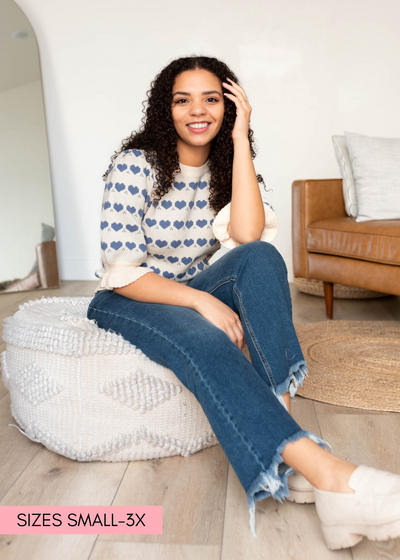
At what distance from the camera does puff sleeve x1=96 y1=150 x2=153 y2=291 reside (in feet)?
4.18

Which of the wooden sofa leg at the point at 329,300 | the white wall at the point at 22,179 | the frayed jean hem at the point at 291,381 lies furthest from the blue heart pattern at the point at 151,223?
the white wall at the point at 22,179

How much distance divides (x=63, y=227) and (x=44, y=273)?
39 cm

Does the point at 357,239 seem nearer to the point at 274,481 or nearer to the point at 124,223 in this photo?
the point at 124,223

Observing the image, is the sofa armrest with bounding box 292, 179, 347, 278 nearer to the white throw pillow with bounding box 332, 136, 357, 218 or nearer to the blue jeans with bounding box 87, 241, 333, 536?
the white throw pillow with bounding box 332, 136, 357, 218

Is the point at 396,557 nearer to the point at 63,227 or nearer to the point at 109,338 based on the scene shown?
the point at 109,338

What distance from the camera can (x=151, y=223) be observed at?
1376mm

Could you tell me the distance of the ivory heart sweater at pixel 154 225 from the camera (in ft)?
4.20

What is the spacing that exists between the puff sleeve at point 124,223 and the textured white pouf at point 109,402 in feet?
0.51

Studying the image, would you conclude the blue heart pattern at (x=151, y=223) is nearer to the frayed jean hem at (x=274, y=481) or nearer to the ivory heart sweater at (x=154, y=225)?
the ivory heart sweater at (x=154, y=225)

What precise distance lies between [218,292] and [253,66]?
253 centimetres

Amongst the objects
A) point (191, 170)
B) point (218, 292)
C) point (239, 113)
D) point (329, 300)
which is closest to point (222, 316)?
point (218, 292)

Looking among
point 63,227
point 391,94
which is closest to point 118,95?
Result: point 63,227

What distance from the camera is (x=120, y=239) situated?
1.27m

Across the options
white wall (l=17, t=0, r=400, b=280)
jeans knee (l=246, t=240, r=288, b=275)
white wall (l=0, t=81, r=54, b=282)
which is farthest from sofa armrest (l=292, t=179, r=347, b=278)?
white wall (l=0, t=81, r=54, b=282)
